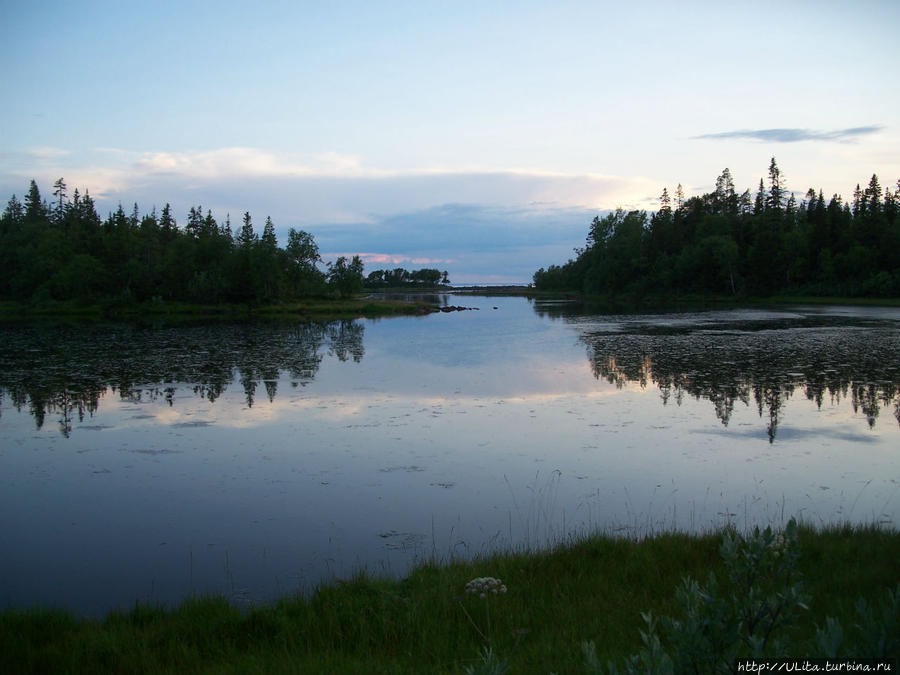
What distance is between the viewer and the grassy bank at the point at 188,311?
64.1 meters

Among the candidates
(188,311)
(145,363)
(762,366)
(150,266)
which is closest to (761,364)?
(762,366)

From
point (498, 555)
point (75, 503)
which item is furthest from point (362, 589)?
point (75, 503)

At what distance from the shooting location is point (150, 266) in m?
77.3

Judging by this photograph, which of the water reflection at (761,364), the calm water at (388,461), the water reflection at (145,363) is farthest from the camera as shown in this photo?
the water reflection at (145,363)

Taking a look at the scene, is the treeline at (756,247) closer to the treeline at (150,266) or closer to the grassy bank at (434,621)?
the treeline at (150,266)

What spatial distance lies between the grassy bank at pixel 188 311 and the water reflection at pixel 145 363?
1909 centimetres

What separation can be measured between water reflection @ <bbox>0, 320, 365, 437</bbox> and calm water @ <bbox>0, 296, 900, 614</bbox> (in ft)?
0.73

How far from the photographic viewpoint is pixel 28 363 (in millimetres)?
26391

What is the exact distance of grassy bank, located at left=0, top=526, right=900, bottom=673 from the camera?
4910 mm

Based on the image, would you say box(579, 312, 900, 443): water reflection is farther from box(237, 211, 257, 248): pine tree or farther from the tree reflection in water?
box(237, 211, 257, 248): pine tree

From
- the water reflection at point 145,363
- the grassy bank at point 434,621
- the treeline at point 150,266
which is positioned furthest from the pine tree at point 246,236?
the grassy bank at point 434,621

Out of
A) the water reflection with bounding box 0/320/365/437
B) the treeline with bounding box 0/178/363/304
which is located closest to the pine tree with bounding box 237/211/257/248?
the treeline with bounding box 0/178/363/304

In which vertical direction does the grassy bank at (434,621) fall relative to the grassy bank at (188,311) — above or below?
below

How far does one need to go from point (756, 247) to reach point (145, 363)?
8281 cm
